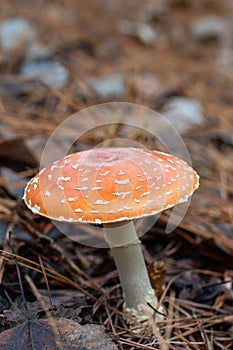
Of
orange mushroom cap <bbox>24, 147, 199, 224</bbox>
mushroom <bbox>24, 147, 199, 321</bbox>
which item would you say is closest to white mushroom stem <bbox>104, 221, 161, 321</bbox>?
mushroom <bbox>24, 147, 199, 321</bbox>

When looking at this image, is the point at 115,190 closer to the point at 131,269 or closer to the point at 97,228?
the point at 131,269

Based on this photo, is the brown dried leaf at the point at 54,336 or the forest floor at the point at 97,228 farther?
the forest floor at the point at 97,228

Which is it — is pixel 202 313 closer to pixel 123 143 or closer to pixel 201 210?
pixel 201 210

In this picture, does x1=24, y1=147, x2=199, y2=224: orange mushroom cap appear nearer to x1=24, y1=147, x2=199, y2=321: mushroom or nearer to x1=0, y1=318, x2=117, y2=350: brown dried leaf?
x1=24, y1=147, x2=199, y2=321: mushroom

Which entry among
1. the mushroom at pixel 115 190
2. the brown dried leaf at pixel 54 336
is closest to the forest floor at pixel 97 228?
the brown dried leaf at pixel 54 336

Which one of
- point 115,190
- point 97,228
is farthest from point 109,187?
point 97,228

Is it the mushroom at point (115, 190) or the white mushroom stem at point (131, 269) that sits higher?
the mushroom at point (115, 190)

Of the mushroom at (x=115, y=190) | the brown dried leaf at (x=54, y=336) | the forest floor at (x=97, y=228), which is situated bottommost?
the forest floor at (x=97, y=228)

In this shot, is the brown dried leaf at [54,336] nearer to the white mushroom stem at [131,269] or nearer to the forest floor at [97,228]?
the forest floor at [97,228]
